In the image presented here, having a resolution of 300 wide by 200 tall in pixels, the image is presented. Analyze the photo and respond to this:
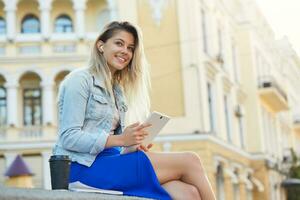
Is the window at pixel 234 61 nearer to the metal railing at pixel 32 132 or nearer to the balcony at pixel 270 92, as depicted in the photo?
the balcony at pixel 270 92

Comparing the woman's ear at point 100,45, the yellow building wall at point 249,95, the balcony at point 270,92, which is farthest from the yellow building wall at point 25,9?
the woman's ear at point 100,45

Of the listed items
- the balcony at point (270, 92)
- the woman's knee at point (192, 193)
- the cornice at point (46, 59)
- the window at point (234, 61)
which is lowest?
the woman's knee at point (192, 193)

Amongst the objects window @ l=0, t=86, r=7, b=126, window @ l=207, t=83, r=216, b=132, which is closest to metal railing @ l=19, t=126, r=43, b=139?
window @ l=0, t=86, r=7, b=126

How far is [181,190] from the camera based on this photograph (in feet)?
12.5

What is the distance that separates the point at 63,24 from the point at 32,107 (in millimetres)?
2973

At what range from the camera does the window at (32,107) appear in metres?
22.2

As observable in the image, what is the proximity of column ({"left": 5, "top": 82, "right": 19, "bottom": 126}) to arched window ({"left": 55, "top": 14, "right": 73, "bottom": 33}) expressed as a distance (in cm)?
239

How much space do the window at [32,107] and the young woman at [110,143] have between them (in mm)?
18273

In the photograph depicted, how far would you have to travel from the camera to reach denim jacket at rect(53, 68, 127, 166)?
3.84 meters

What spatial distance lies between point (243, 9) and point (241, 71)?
10.0 feet

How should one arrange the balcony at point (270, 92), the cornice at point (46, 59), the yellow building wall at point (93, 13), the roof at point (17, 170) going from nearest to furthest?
the roof at point (17, 170), the cornice at point (46, 59), the yellow building wall at point (93, 13), the balcony at point (270, 92)

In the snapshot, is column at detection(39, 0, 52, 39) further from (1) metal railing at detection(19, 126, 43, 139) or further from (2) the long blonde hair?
(2) the long blonde hair

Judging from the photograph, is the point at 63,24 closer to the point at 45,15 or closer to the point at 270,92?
the point at 45,15

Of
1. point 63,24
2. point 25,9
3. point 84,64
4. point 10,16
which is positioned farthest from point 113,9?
point 10,16
